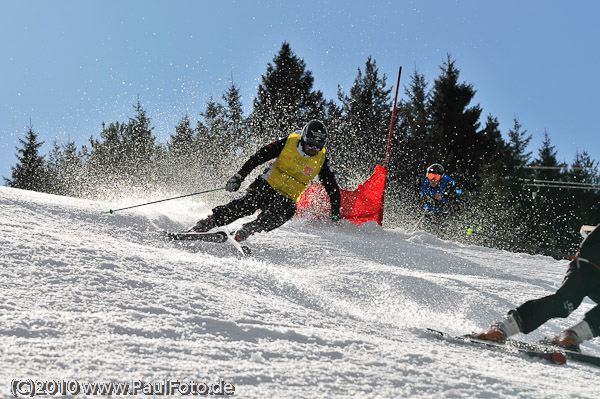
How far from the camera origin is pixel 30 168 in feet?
119

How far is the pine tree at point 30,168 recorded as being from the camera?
36.2 metres

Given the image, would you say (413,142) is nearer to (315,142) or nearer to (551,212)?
(551,212)

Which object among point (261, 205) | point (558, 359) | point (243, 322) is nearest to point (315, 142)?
point (261, 205)

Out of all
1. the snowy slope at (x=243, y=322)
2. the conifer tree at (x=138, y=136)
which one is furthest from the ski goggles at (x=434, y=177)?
the conifer tree at (x=138, y=136)

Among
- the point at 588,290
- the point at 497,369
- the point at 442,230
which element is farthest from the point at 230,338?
the point at 442,230

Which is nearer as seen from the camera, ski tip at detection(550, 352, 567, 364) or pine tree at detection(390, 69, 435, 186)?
ski tip at detection(550, 352, 567, 364)

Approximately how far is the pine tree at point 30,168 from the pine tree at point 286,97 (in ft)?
67.3

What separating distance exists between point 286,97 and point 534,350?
961 inches

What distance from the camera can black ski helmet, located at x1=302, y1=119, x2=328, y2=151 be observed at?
19.2ft

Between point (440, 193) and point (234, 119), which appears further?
point (234, 119)

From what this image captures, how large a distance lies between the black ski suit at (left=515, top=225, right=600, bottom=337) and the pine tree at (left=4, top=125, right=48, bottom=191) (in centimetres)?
3898

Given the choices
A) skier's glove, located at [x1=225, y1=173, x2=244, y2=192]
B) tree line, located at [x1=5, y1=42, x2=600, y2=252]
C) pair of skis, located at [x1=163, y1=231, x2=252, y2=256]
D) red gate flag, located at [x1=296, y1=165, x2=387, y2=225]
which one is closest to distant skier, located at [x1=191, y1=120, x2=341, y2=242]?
skier's glove, located at [x1=225, y1=173, x2=244, y2=192]

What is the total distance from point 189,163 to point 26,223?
12.0m

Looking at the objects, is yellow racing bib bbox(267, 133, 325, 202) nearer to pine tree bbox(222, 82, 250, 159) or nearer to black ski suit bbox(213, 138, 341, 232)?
black ski suit bbox(213, 138, 341, 232)
